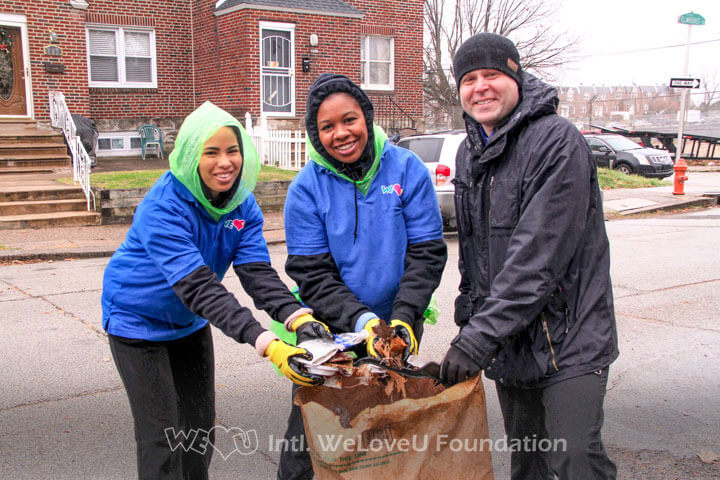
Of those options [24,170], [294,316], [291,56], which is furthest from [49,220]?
[294,316]

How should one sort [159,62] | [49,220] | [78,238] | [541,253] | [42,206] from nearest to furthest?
[541,253] < [78,238] < [49,220] < [42,206] < [159,62]

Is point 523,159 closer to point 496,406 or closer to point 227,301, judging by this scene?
point 227,301

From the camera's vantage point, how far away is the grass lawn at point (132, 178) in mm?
11680

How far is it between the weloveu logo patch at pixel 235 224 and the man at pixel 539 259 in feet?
3.14

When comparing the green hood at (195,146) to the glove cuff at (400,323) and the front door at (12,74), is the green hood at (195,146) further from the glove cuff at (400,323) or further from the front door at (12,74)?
the front door at (12,74)

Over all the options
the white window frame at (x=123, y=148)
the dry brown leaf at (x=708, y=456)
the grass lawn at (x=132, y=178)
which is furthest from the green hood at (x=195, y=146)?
the white window frame at (x=123, y=148)

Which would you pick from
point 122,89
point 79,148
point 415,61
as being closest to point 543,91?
point 79,148

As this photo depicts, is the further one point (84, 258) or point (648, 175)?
point (648, 175)

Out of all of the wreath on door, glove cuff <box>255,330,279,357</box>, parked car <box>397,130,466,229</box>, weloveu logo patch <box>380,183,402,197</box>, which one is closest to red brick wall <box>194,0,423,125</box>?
the wreath on door

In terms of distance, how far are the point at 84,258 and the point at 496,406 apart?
6.76 metres

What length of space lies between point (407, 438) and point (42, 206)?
1077 cm

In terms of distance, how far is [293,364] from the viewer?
2244mm

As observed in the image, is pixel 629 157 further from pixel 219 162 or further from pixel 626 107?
pixel 626 107

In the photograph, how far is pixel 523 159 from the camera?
7.24ft
